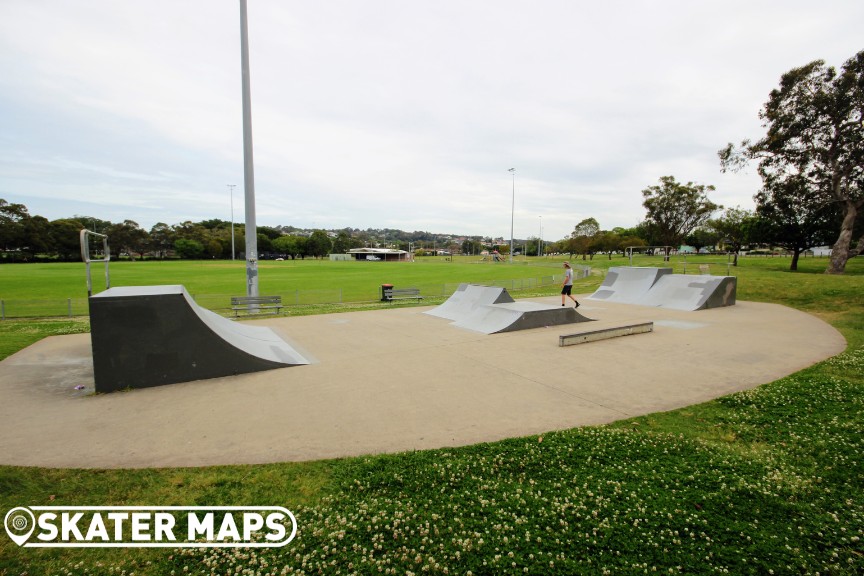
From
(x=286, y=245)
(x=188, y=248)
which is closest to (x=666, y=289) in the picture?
(x=188, y=248)

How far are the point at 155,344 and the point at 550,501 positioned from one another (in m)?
7.49

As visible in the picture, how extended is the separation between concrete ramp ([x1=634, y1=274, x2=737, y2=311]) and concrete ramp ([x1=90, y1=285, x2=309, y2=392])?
1706cm

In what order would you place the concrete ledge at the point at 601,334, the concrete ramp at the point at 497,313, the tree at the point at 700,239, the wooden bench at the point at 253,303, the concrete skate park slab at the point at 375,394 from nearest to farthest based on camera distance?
1. the concrete skate park slab at the point at 375,394
2. the concrete ledge at the point at 601,334
3. the concrete ramp at the point at 497,313
4. the wooden bench at the point at 253,303
5. the tree at the point at 700,239

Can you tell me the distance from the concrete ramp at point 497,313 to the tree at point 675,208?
50.8 m

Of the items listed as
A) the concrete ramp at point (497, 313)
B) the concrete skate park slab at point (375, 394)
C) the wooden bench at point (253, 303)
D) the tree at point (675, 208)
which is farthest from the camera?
Answer: the tree at point (675, 208)

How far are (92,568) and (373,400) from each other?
4012 millimetres

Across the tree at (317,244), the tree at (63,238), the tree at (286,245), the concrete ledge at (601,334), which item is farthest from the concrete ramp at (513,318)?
the tree at (317,244)

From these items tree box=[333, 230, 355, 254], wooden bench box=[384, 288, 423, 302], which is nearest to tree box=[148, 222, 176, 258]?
tree box=[333, 230, 355, 254]

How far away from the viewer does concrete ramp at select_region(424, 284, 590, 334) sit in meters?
12.8

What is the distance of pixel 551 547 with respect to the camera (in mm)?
3250

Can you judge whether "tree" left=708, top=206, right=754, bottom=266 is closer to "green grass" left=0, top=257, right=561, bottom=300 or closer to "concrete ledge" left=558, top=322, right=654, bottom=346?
"green grass" left=0, top=257, right=561, bottom=300

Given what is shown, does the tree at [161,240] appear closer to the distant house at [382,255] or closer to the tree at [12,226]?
the tree at [12,226]

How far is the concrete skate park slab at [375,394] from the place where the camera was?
5.21 metres

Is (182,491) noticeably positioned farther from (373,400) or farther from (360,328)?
(360,328)
